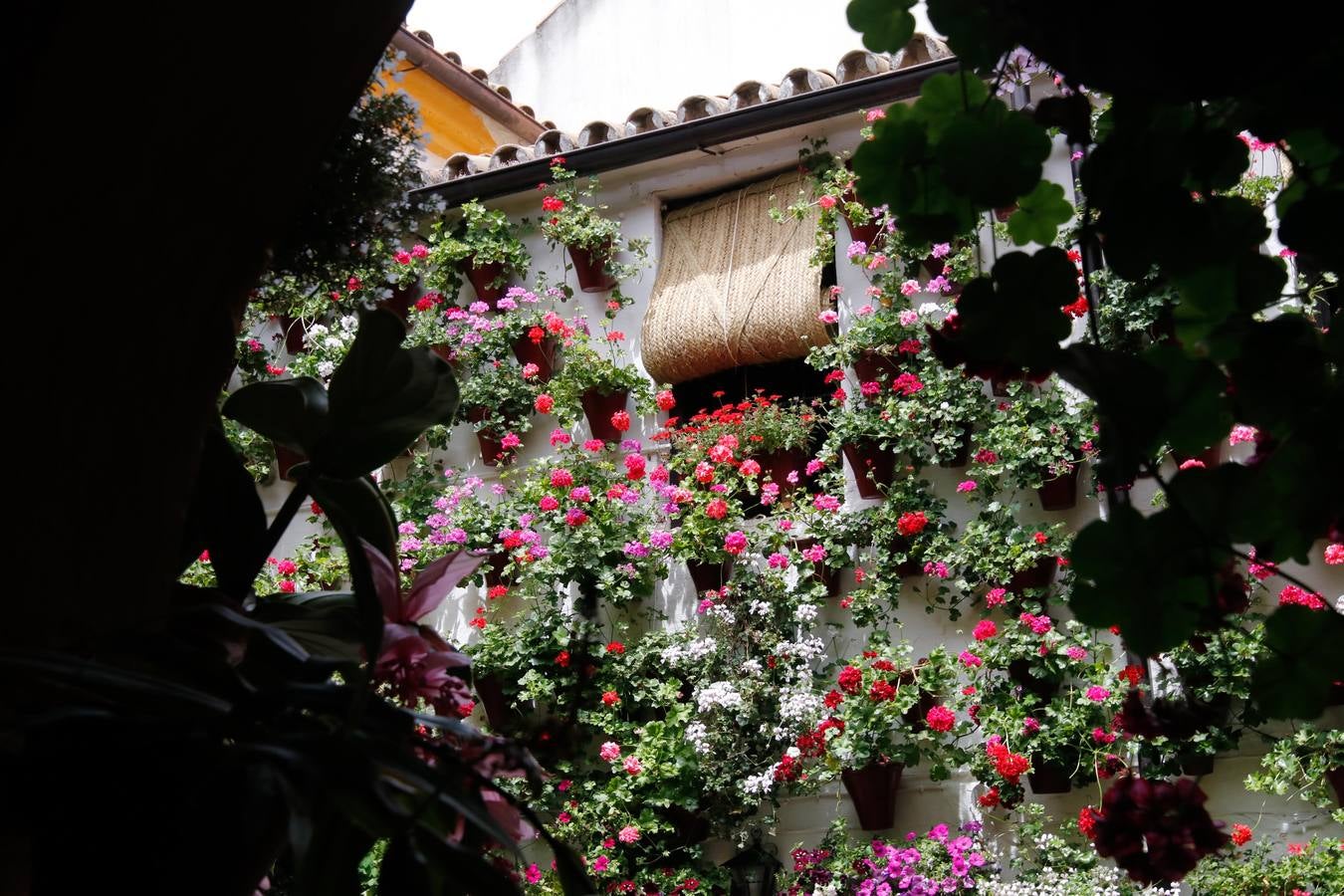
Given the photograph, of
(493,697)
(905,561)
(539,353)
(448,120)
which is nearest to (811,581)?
(905,561)

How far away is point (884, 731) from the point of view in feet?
16.1

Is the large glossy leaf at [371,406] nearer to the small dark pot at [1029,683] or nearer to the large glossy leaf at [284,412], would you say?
the large glossy leaf at [284,412]

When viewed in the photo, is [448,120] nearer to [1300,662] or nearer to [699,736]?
[699,736]

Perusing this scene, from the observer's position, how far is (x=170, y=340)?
92 cm

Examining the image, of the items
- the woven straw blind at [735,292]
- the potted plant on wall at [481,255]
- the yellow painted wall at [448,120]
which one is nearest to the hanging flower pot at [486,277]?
the potted plant on wall at [481,255]

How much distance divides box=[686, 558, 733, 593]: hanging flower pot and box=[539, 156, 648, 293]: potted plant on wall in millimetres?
1651

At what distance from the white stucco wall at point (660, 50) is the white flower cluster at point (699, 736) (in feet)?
15.3

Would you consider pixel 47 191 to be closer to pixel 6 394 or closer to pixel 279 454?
pixel 6 394

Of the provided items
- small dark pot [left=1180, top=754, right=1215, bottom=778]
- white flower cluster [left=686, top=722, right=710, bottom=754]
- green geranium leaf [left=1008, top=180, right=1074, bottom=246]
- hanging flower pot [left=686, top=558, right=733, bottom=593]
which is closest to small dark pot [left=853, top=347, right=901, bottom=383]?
hanging flower pot [left=686, top=558, right=733, bottom=593]

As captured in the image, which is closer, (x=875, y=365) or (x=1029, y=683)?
(x=1029, y=683)

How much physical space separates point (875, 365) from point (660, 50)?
4474mm

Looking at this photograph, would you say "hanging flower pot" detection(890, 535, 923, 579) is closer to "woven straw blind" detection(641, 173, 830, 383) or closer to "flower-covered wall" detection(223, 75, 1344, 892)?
"flower-covered wall" detection(223, 75, 1344, 892)

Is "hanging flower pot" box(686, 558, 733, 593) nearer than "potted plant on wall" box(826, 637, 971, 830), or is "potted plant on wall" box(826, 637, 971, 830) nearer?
"potted plant on wall" box(826, 637, 971, 830)

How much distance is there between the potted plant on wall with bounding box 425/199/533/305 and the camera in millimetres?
6535
